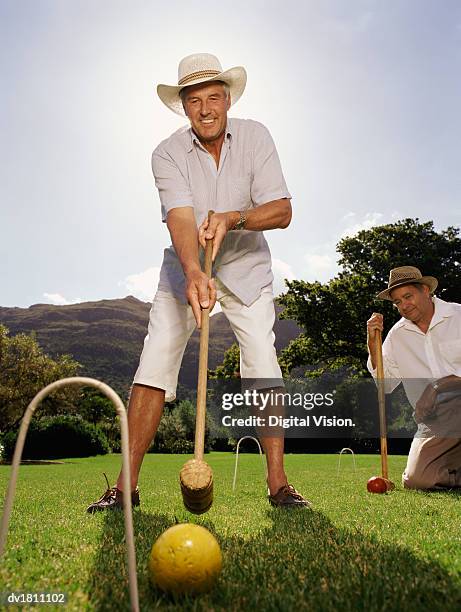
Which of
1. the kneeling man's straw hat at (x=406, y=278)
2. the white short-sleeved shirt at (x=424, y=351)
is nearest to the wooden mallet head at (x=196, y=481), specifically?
the kneeling man's straw hat at (x=406, y=278)

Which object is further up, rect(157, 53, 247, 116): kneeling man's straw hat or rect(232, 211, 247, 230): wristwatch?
rect(157, 53, 247, 116): kneeling man's straw hat

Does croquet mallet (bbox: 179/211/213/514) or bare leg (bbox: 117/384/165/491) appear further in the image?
bare leg (bbox: 117/384/165/491)

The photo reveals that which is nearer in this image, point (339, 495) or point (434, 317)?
point (339, 495)

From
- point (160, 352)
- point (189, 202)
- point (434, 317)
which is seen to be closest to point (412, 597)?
point (160, 352)

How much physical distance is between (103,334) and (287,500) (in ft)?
363

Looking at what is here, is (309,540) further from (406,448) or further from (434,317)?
(406,448)

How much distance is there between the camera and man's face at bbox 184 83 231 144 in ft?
13.9

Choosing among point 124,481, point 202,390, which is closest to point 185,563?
point 124,481

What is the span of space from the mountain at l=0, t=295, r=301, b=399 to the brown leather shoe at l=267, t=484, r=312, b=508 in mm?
66316

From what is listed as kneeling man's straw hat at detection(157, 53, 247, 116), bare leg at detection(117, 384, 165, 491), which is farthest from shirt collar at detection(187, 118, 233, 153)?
bare leg at detection(117, 384, 165, 491)

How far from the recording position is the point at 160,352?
4.35 m

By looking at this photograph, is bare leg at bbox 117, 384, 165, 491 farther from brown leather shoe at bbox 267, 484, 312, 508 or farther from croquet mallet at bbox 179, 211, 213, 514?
croquet mallet at bbox 179, 211, 213, 514

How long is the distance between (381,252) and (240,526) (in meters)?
28.5

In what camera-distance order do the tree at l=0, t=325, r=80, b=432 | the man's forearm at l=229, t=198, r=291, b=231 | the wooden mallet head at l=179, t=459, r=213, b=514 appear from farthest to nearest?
the tree at l=0, t=325, r=80, b=432
the man's forearm at l=229, t=198, r=291, b=231
the wooden mallet head at l=179, t=459, r=213, b=514
